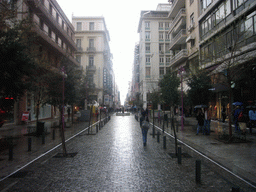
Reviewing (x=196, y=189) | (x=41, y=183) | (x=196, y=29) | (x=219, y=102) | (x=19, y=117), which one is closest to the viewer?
(x=196, y=189)

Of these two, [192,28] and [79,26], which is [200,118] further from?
[79,26]

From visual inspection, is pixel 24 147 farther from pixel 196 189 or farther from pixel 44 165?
pixel 196 189

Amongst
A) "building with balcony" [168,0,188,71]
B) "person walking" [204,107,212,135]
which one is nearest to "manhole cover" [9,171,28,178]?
"person walking" [204,107,212,135]

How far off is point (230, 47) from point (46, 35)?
19710mm

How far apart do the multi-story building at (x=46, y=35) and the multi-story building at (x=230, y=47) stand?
1442cm

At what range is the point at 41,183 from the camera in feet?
17.0

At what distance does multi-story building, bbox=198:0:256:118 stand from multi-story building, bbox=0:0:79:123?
14.4 m

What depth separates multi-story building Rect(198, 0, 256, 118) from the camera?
11.6m

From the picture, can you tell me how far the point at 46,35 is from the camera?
2444 cm

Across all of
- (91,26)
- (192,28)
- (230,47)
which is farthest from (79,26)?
(230,47)

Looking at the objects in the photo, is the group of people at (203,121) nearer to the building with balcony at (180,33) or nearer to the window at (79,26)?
the building with balcony at (180,33)

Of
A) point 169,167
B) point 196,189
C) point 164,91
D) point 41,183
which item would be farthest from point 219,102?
point 41,183

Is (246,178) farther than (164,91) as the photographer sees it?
No

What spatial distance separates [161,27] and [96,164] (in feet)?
178
